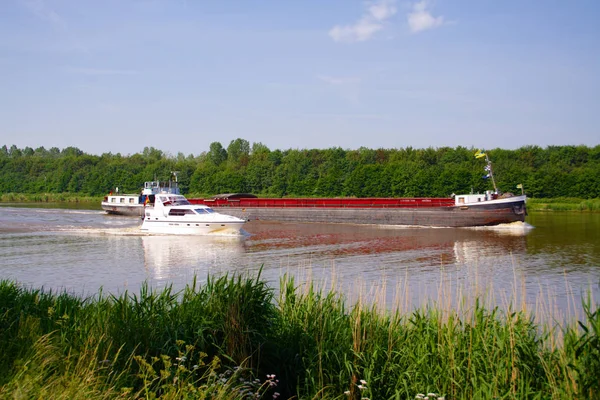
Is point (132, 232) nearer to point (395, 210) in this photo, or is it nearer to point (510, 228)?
point (395, 210)

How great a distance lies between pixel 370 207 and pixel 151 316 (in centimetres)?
3842

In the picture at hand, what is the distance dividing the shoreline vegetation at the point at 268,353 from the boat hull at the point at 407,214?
32187 mm

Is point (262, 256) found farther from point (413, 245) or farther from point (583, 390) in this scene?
point (583, 390)

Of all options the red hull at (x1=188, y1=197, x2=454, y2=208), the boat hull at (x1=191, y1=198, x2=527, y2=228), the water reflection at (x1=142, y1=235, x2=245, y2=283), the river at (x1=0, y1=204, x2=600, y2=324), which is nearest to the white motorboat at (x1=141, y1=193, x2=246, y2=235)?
the water reflection at (x1=142, y1=235, x2=245, y2=283)

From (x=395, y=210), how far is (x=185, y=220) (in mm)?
17428

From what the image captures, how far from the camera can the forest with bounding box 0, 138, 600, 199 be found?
6962cm

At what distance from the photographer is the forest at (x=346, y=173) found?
2741 inches

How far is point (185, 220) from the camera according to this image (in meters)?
34.0

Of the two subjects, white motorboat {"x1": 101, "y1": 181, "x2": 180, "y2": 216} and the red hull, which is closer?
the red hull

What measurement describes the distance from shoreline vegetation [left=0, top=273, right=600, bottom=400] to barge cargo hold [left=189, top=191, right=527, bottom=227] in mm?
32310

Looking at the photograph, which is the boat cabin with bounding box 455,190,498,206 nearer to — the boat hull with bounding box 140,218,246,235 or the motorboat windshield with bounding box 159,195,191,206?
the boat hull with bounding box 140,218,246,235

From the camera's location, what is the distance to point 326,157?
99.0 m

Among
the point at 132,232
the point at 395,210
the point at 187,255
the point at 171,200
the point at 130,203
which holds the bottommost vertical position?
the point at 187,255

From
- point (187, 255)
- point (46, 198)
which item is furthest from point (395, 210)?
point (46, 198)
